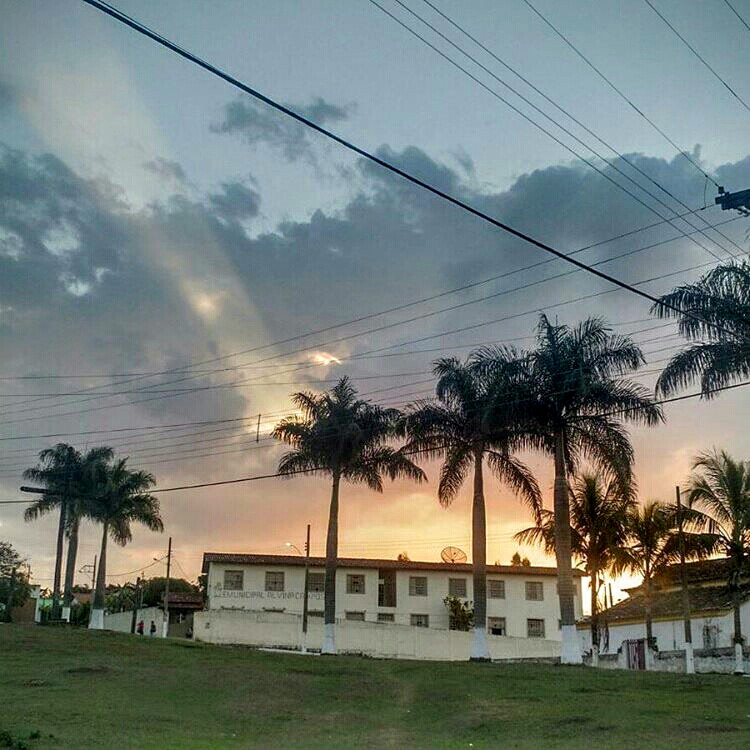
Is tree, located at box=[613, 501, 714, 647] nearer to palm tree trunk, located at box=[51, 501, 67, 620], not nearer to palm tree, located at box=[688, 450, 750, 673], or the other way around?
palm tree, located at box=[688, 450, 750, 673]

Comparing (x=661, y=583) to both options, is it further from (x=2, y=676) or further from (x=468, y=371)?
(x=2, y=676)

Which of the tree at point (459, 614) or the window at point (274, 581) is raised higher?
the window at point (274, 581)

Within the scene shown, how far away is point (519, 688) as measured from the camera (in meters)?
31.0

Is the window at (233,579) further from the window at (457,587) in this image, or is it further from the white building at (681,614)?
the white building at (681,614)

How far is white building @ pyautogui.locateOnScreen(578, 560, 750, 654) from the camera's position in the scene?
181 feet

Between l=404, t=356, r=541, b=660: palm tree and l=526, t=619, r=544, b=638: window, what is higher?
l=404, t=356, r=541, b=660: palm tree

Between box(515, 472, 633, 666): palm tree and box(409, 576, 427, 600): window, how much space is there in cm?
1725

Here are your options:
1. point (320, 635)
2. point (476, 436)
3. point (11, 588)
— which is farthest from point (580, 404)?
point (11, 588)

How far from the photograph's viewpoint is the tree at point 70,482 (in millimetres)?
70625

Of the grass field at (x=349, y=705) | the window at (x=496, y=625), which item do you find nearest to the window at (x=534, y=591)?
the window at (x=496, y=625)

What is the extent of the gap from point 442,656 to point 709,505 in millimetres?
23723

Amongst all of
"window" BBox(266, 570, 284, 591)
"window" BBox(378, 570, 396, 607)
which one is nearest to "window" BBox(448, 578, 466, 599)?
"window" BBox(378, 570, 396, 607)

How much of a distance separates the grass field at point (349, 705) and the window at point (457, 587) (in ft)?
120

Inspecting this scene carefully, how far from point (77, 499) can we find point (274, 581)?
15693mm
